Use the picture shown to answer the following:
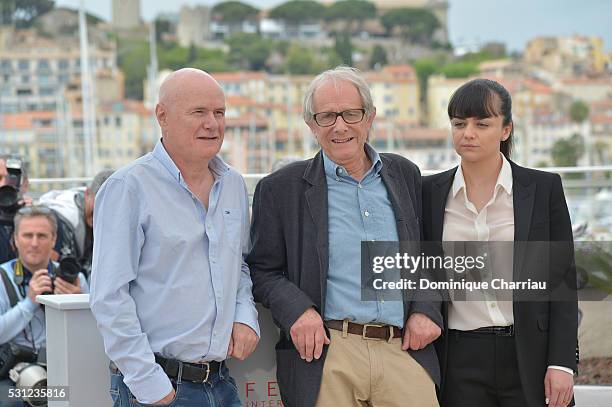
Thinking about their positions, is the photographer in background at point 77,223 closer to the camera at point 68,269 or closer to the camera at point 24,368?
the camera at point 68,269

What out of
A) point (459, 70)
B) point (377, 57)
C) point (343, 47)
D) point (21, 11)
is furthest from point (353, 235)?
point (377, 57)

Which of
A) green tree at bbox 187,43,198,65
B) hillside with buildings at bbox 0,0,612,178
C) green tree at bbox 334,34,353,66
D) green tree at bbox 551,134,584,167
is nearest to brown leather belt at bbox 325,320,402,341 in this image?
hillside with buildings at bbox 0,0,612,178

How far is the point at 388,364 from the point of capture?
8.88 feet

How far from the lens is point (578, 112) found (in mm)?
92125

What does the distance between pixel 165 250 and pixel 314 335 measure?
434 mm

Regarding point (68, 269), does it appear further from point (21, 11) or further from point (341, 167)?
point (21, 11)

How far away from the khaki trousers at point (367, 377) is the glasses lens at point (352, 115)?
0.55 metres

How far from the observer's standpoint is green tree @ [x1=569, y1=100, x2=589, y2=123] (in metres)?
91.4

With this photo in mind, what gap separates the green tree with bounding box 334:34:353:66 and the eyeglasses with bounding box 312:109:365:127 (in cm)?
9951

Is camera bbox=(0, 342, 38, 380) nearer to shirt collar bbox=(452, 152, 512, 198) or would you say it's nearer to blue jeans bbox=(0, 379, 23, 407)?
blue jeans bbox=(0, 379, 23, 407)

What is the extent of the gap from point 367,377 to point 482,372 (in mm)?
325

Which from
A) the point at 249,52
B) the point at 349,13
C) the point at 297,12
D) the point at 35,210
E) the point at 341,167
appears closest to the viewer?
the point at 341,167

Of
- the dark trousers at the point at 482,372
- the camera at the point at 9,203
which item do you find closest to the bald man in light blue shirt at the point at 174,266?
the dark trousers at the point at 482,372

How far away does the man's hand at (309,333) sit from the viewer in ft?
8.75
